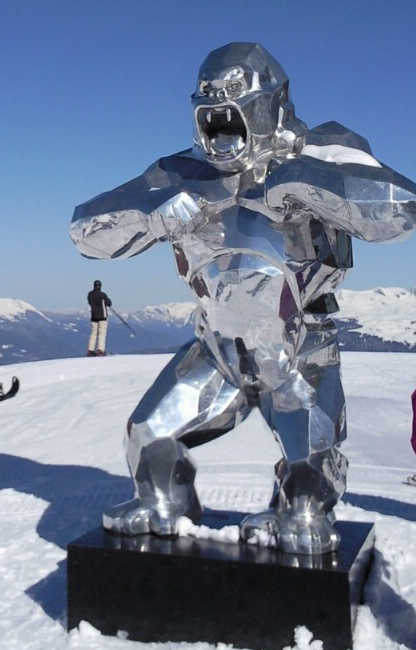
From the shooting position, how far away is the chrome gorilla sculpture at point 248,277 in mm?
2768

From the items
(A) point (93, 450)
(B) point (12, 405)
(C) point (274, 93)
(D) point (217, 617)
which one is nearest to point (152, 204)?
(C) point (274, 93)

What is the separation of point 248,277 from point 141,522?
104 cm

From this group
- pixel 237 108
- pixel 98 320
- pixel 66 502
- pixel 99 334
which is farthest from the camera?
pixel 99 334

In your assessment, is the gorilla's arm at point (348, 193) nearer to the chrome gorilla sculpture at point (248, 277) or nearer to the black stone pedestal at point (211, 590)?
the chrome gorilla sculpture at point (248, 277)

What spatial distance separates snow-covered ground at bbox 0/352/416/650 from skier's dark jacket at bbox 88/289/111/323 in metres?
1.41

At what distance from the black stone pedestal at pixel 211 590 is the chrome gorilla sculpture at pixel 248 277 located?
116 millimetres

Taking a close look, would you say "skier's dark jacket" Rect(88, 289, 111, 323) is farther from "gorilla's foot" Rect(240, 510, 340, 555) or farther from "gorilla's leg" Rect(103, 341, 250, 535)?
"gorilla's foot" Rect(240, 510, 340, 555)

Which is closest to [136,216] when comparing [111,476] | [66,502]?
[66,502]


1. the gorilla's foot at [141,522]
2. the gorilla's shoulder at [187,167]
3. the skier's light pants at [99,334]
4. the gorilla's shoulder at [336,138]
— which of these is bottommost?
the skier's light pants at [99,334]

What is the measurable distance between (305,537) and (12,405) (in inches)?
225

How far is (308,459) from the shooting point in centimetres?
284

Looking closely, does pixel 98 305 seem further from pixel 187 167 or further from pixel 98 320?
pixel 187 167

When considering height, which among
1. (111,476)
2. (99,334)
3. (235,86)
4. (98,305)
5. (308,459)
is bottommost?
(111,476)

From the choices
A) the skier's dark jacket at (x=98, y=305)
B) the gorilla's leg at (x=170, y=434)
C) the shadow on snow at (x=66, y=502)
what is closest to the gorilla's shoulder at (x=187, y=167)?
the gorilla's leg at (x=170, y=434)
